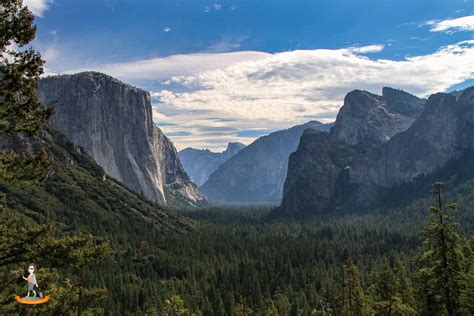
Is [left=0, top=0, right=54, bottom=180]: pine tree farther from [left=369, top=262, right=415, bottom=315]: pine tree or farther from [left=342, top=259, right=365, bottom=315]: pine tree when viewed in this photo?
[left=342, top=259, right=365, bottom=315]: pine tree

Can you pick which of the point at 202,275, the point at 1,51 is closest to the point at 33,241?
the point at 1,51

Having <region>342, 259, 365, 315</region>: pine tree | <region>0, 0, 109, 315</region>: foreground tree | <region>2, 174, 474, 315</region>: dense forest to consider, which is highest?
<region>0, 0, 109, 315</region>: foreground tree

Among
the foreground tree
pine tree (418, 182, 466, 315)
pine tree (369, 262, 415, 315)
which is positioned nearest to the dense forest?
pine tree (369, 262, 415, 315)

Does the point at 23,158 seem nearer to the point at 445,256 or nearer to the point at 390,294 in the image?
the point at 445,256

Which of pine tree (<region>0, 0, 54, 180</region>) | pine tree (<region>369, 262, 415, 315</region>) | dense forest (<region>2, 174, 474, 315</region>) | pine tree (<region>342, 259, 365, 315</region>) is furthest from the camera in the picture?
dense forest (<region>2, 174, 474, 315</region>)

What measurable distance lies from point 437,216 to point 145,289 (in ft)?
358

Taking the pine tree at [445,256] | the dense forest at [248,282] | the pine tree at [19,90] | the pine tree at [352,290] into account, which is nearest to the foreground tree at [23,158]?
the pine tree at [19,90]

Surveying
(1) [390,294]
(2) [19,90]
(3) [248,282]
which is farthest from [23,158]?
(3) [248,282]

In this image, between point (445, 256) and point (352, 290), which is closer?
point (445, 256)

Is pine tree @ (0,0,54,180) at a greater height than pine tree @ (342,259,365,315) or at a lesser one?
greater

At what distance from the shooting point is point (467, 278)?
147 feet

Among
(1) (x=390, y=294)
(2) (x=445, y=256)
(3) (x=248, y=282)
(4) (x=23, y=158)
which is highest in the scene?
(4) (x=23, y=158)

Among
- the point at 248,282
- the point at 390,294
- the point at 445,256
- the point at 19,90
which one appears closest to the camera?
the point at 19,90

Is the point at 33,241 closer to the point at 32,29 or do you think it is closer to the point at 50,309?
the point at 50,309
